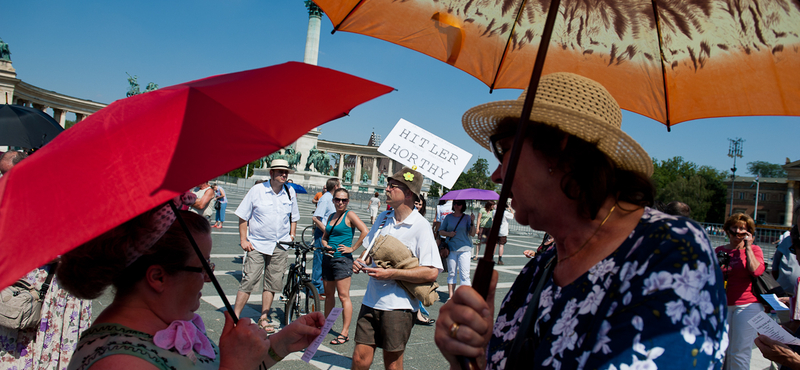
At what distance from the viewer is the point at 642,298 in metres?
1.05

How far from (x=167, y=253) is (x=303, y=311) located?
4824 millimetres

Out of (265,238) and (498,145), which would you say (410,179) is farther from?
(498,145)

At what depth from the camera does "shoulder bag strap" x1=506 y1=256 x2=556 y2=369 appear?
1.31 meters

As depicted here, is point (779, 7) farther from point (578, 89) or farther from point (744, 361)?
point (744, 361)

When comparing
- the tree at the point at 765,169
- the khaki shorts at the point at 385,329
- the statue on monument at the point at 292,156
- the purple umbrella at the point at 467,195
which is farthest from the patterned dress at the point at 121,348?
the tree at the point at 765,169

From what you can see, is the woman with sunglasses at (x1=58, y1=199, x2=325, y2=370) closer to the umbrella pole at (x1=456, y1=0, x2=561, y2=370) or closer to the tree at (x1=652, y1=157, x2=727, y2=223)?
the umbrella pole at (x1=456, y1=0, x2=561, y2=370)

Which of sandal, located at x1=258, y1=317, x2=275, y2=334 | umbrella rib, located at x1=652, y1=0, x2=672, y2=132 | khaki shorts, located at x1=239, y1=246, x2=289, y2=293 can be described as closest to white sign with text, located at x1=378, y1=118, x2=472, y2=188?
khaki shorts, located at x1=239, y1=246, x2=289, y2=293

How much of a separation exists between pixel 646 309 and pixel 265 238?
5.60 m

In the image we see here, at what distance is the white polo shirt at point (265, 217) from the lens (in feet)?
20.1

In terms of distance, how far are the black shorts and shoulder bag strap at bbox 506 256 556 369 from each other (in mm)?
4537

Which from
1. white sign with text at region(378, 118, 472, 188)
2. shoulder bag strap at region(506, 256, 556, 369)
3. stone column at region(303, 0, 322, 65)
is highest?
stone column at region(303, 0, 322, 65)

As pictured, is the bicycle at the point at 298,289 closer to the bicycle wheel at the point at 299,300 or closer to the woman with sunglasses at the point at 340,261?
the bicycle wheel at the point at 299,300

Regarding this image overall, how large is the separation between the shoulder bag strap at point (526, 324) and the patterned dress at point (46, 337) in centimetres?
287

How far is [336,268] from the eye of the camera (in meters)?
5.81
